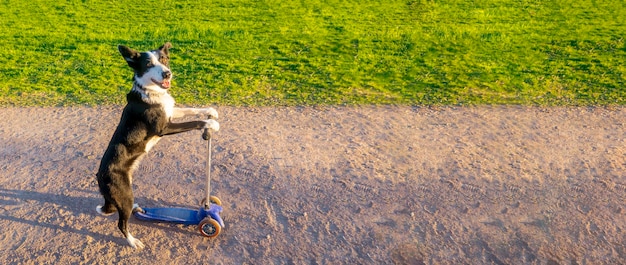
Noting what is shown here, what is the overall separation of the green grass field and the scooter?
3825 mm

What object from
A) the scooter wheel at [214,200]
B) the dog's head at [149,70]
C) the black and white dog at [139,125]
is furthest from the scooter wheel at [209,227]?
the dog's head at [149,70]

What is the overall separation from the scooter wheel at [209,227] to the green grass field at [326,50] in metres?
4.14

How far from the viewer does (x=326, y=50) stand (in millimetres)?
12812

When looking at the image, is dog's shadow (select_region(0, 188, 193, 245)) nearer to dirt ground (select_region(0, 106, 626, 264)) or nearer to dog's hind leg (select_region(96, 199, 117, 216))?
dirt ground (select_region(0, 106, 626, 264))

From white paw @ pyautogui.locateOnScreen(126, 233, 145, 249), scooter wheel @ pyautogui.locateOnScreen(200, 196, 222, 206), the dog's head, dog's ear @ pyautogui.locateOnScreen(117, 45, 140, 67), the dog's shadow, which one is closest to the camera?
dog's ear @ pyautogui.locateOnScreen(117, 45, 140, 67)

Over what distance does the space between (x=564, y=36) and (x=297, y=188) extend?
31.0ft

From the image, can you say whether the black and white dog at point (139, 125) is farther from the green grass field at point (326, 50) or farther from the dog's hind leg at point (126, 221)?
the green grass field at point (326, 50)

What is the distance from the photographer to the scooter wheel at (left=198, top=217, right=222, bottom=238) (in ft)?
20.3

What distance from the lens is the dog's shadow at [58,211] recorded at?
649 cm

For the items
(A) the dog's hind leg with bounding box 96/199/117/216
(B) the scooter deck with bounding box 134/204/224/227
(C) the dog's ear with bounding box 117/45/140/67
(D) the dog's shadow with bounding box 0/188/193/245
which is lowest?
(D) the dog's shadow with bounding box 0/188/193/245

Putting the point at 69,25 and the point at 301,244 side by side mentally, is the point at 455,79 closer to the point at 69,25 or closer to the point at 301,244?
the point at 301,244

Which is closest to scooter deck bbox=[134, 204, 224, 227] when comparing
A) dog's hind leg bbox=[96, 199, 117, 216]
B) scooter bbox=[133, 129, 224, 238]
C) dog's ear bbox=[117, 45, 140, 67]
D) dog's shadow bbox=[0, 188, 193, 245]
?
scooter bbox=[133, 129, 224, 238]

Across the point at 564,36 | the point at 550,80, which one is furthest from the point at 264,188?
the point at 564,36

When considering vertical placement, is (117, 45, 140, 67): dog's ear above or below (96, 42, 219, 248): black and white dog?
above
